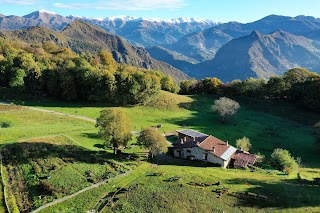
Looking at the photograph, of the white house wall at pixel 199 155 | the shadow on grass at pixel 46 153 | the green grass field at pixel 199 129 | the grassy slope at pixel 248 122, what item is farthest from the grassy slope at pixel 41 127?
the white house wall at pixel 199 155

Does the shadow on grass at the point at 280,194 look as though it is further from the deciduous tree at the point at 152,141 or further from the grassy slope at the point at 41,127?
the grassy slope at the point at 41,127

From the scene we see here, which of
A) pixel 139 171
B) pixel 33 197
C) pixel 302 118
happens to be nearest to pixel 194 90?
pixel 302 118

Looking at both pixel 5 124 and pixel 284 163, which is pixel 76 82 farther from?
pixel 284 163

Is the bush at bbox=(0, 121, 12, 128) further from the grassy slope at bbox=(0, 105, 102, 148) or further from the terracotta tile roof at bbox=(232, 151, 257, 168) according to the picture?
the terracotta tile roof at bbox=(232, 151, 257, 168)

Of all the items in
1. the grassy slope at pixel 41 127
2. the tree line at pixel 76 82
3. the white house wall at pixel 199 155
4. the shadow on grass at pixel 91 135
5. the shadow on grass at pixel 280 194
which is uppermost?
the tree line at pixel 76 82

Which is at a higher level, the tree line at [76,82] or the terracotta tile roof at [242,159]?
the tree line at [76,82]

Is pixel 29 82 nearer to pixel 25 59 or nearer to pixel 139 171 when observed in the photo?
pixel 25 59

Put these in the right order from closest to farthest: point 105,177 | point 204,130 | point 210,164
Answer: point 105,177
point 210,164
point 204,130
